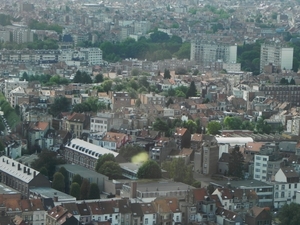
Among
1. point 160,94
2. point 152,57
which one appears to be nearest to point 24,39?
point 152,57

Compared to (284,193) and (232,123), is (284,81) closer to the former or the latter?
(232,123)

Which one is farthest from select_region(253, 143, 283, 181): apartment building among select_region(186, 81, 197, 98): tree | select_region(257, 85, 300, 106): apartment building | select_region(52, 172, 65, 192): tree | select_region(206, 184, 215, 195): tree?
select_region(257, 85, 300, 106): apartment building

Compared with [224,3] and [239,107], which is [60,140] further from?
[224,3]

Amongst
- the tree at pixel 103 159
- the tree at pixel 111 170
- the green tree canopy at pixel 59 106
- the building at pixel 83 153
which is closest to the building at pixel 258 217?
the tree at pixel 111 170

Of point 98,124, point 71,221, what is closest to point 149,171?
point 71,221

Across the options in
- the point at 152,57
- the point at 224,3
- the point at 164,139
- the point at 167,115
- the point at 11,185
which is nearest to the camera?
the point at 11,185
